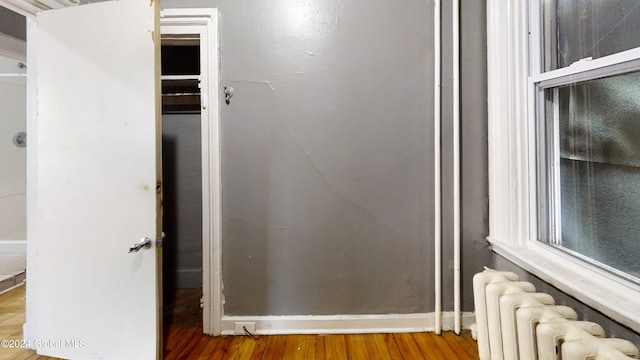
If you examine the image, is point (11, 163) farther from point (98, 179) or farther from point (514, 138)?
point (514, 138)

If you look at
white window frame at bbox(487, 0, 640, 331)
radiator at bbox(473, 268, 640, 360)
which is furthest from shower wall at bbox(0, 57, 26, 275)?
white window frame at bbox(487, 0, 640, 331)

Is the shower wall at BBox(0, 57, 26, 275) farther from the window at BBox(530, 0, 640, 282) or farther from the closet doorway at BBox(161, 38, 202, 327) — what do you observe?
the window at BBox(530, 0, 640, 282)

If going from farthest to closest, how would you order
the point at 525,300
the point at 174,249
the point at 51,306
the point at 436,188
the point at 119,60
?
the point at 174,249
the point at 436,188
the point at 51,306
the point at 119,60
the point at 525,300

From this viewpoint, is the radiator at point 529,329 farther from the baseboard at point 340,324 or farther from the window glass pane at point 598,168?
the baseboard at point 340,324

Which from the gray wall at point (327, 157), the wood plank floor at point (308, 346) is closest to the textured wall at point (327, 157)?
the gray wall at point (327, 157)

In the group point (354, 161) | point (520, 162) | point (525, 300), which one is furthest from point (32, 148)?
point (520, 162)

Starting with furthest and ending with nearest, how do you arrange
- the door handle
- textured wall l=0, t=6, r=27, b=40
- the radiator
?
textured wall l=0, t=6, r=27, b=40 → the door handle → the radiator

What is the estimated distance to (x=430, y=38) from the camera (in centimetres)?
178

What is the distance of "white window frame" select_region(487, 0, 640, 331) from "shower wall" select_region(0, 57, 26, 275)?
4568 mm

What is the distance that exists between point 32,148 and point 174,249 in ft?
4.27

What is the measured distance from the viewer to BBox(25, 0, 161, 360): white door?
137 cm

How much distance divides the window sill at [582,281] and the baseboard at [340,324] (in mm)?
630

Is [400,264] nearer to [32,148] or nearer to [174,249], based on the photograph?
[174,249]

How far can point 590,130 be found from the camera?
125 centimetres
